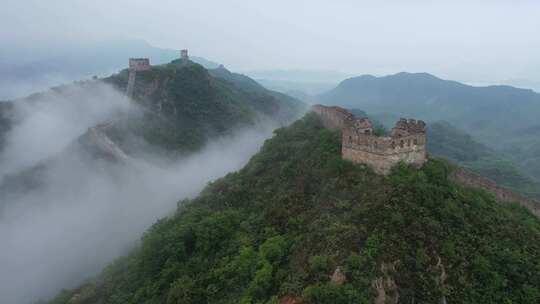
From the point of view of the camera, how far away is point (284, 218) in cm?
2734

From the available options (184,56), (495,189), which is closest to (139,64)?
(184,56)

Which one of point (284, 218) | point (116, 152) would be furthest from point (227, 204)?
point (116, 152)

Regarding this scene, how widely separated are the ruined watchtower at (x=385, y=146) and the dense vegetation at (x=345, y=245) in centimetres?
63

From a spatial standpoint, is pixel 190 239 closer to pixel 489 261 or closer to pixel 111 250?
pixel 489 261

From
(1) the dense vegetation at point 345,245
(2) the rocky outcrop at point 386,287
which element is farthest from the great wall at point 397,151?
(2) the rocky outcrop at point 386,287

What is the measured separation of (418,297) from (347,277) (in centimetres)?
319

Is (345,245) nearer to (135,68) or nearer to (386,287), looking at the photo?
(386,287)

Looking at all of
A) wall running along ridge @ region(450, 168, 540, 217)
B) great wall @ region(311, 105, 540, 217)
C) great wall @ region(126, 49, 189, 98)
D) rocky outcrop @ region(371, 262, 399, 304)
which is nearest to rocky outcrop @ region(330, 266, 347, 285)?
rocky outcrop @ region(371, 262, 399, 304)

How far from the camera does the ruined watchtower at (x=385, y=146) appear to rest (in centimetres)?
2528

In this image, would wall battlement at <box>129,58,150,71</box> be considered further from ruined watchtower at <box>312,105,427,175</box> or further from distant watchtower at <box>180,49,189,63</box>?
ruined watchtower at <box>312,105,427,175</box>

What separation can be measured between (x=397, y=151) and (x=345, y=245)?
23.9 ft

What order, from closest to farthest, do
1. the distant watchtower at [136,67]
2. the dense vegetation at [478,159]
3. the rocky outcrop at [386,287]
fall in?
1. the rocky outcrop at [386,287]
2. the dense vegetation at [478,159]
3. the distant watchtower at [136,67]

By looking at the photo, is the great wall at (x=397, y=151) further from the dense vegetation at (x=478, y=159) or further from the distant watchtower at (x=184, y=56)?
the distant watchtower at (x=184, y=56)

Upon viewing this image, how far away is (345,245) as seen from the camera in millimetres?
20812
